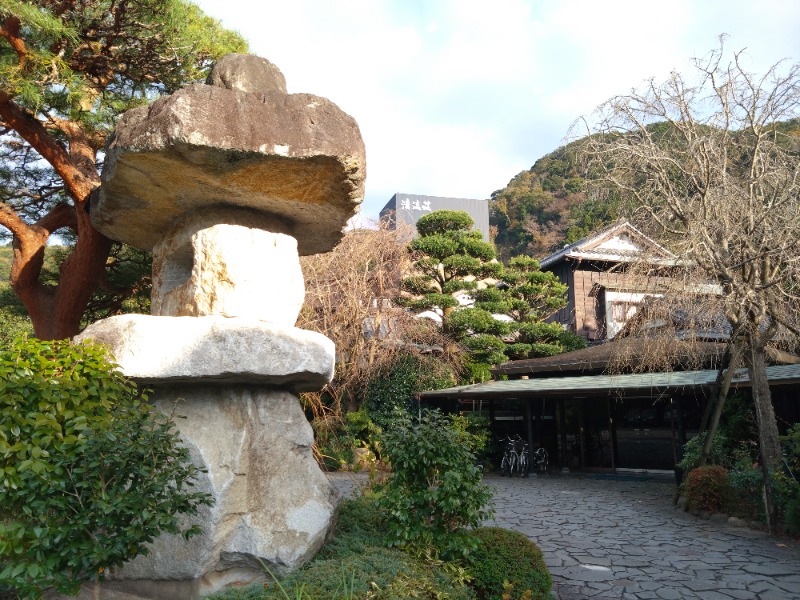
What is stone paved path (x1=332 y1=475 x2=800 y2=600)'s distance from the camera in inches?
244

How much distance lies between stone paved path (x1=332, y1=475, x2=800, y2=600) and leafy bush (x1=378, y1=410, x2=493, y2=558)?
0.53 meters

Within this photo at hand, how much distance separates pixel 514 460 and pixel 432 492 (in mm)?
12036

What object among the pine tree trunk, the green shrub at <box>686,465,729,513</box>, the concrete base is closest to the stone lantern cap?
the concrete base

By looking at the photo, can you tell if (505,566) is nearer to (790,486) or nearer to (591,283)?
(790,486)

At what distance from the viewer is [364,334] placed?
18078 mm

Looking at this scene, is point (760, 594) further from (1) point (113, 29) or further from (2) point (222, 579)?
(1) point (113, 29)

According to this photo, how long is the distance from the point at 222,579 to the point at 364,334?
13.2 m

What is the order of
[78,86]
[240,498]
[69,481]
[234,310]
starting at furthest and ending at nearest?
[78,86] → [234,310] → [240,498] → [69,481]

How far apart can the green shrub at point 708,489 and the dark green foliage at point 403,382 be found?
28.4ft

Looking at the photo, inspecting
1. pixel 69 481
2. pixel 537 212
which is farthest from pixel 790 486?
pixel 537 212

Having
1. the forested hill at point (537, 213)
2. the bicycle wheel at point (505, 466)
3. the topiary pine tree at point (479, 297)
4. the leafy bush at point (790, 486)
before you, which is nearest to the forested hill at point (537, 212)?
the forested hill at point (537, 213)

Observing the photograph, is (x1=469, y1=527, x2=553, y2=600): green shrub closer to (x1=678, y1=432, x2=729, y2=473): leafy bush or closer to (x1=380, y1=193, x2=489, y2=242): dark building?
(x1=678, y1=432, x2=729, y2=473): leafy bush

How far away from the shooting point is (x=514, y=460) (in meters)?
16.6

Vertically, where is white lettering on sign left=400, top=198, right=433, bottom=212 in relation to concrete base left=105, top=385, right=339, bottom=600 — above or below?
above
